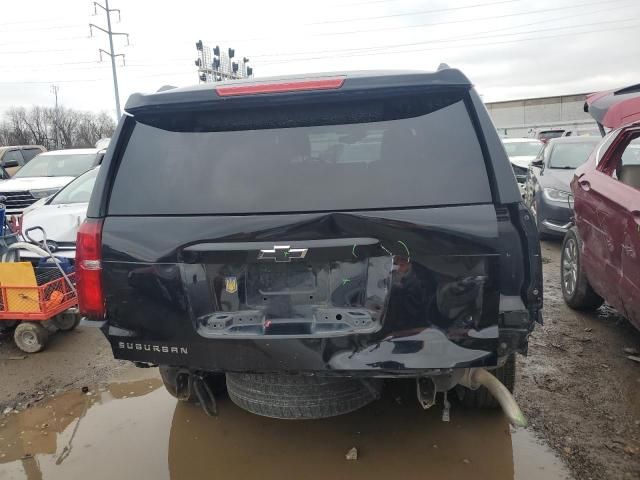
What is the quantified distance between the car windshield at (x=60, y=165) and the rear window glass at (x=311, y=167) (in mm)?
9017

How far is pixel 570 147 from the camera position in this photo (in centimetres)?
944

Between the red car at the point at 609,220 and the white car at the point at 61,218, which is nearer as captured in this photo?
the red car at the point at 609,220

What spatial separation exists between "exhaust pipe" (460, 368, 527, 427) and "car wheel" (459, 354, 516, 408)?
62 cm

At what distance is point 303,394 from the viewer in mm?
2643

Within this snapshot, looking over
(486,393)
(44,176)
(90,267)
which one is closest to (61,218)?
(90,267)

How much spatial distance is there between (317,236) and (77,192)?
5767 millimetres

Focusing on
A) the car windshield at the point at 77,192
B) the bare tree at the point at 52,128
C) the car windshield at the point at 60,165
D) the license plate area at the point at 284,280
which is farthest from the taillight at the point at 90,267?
the bare tree at the point at 52,128

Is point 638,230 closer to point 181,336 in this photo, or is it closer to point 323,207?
point 323,207

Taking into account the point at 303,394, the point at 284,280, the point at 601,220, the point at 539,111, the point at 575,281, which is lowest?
the point at 575,281

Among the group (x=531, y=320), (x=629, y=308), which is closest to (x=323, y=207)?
(x=531, y=320)

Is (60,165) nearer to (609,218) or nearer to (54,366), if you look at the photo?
(54,366)

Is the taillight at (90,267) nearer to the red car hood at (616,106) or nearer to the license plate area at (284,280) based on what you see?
the license plate area at (284,280)

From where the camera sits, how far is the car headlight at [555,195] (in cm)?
784

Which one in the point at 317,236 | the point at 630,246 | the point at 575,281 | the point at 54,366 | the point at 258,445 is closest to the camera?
the point at 317,236
